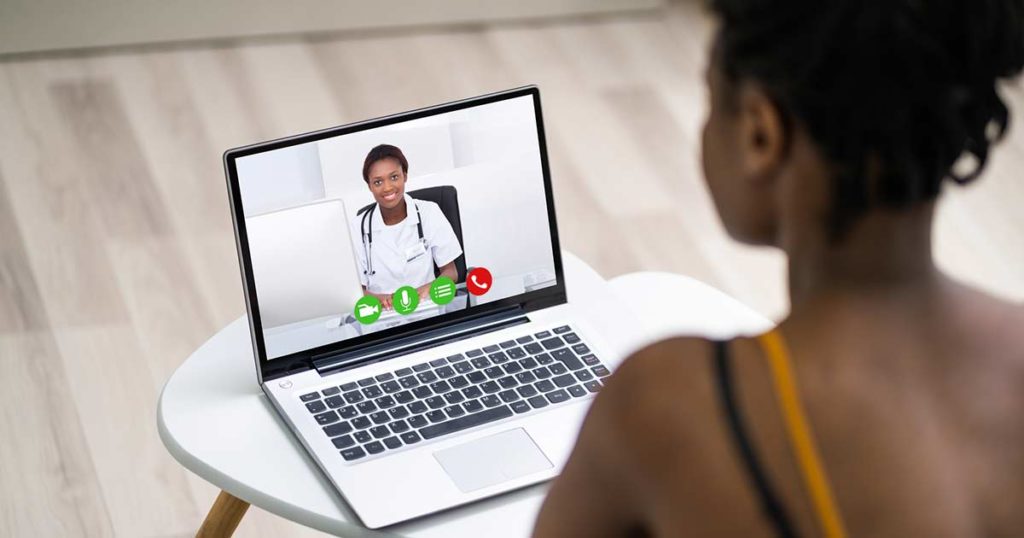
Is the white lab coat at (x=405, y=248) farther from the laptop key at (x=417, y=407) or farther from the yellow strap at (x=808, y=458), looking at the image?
Result: the yellow strap at (x=808, y=458)

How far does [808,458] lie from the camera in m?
0.74

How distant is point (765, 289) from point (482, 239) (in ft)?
4.33

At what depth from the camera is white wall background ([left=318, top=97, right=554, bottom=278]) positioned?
1.32 m

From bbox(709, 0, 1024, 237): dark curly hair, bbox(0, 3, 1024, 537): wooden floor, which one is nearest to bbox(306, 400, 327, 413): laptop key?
bbox(709, 0, 1024, 237): dark curly hair

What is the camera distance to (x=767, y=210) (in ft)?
2.61

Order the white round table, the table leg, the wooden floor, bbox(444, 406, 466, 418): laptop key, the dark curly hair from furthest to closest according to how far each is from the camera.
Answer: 1. the wooden floor
2. the table leg
3. bbox(444, 406, 466, 418): laptop key
4. the white round table
5. the dark curly hair

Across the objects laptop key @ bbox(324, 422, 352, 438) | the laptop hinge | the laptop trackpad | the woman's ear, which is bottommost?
the laptop trackpad

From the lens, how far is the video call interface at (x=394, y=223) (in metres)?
1.30

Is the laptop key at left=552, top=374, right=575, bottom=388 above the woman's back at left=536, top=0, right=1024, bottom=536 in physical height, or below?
A: below

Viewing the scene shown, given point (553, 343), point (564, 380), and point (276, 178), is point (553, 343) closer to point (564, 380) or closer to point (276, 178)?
point (564, 380)

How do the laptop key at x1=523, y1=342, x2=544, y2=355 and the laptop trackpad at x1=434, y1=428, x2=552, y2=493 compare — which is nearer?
the laptop trackpad at x1=434, y1=428, x2=552, y2=493

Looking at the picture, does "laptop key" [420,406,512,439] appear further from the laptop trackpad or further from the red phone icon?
the red phone icon

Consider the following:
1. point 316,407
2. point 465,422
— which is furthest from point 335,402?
point 465,422

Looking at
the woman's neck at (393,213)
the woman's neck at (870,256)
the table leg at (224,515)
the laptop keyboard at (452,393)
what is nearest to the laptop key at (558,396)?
the laptop keyboard at (452,393)
